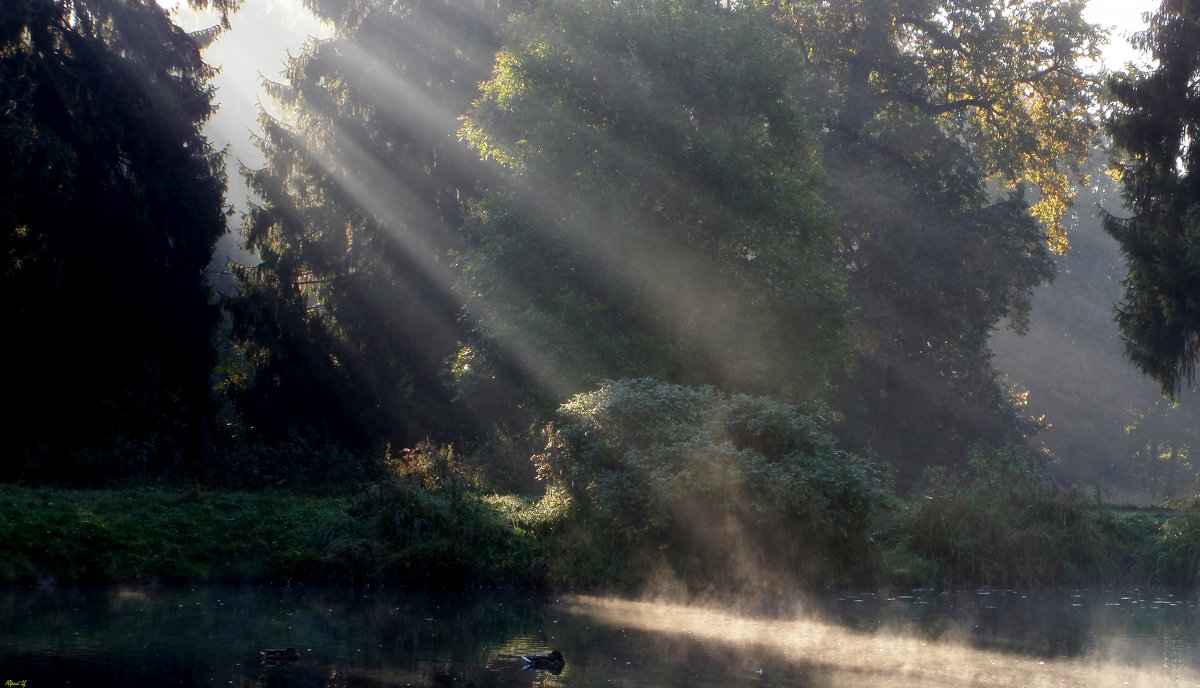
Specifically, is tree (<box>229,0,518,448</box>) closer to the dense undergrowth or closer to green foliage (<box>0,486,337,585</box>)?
the dense undergrowth

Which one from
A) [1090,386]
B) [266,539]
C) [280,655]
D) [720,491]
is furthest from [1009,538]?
[1090,386]

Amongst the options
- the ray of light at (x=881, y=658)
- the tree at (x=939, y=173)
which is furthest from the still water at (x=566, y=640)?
the tree at (x=939, y=173)

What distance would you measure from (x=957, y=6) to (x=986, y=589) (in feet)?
69.8

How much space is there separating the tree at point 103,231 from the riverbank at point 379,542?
457cm

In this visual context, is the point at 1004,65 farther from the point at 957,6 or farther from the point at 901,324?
the point at 901,324

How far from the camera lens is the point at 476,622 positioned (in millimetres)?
12633

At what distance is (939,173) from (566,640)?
83.3ft

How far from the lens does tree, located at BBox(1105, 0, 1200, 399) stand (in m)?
22.8

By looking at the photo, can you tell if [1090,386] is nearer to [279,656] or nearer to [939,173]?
[939,173]

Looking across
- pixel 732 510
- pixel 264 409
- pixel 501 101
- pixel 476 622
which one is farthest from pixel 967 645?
pixel 264 409

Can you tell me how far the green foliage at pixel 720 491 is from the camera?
15.4 m

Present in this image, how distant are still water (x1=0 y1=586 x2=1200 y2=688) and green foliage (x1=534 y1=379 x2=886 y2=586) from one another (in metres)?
0.85

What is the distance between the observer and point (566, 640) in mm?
11539

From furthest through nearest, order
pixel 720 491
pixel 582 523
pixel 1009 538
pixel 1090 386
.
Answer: pixel 1090 386 < pixel 1009 538 < pixel 582 523 < pixel 720 491
